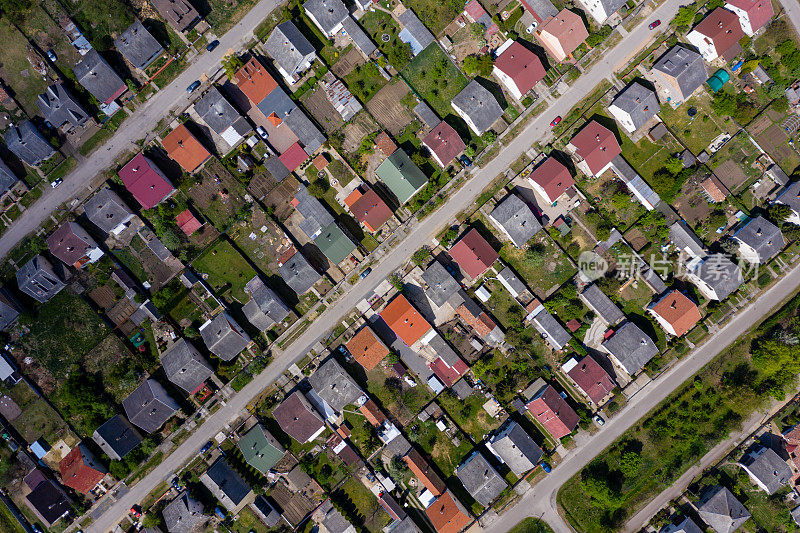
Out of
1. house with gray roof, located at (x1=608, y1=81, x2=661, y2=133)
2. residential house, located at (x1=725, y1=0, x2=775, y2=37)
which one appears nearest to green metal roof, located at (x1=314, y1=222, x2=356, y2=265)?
house with gray roof, located at (x1=608, y1=81, x2=661, y2=133)

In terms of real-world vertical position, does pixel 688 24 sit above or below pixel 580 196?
above

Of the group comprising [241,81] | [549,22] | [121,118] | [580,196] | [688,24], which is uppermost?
[121,118]

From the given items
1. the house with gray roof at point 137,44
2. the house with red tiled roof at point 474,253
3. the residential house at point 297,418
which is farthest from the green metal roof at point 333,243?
the house with gray roof at point 137,44

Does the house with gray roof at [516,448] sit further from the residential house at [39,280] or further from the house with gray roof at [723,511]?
the residential house at [39,280]

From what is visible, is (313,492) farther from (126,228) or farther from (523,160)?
(523,160)

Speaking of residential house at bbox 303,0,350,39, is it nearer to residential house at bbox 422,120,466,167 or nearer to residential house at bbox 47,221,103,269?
residential house at bbox 422,120,466,167

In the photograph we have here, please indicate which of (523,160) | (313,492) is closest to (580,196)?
(523,160)
